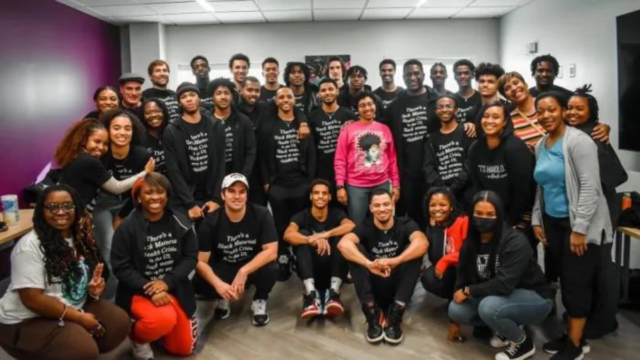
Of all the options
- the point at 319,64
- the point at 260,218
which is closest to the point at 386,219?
the point at 260,218

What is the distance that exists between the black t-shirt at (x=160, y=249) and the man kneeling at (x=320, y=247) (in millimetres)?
854

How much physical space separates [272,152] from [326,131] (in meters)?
0.46

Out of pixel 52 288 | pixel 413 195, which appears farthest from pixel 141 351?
pixel 413 195

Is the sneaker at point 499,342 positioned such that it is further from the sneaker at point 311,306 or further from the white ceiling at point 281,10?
the white ceiling at point 281,10

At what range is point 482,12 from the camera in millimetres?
7234

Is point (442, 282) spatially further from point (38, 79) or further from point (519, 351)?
point (38, 79)

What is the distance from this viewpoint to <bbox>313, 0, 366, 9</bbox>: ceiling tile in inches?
248

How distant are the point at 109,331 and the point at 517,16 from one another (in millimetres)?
6892

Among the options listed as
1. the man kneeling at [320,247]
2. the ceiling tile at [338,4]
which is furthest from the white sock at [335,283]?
the ceiling tile at [338,4]

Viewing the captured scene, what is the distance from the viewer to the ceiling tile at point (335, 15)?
275 inches

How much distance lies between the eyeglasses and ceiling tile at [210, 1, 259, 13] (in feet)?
15.4

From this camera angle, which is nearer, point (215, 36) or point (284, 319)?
point (284, 319)

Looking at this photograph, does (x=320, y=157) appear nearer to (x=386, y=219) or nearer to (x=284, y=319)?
(x=386, y=219)

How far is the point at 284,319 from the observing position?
304 centimetres
